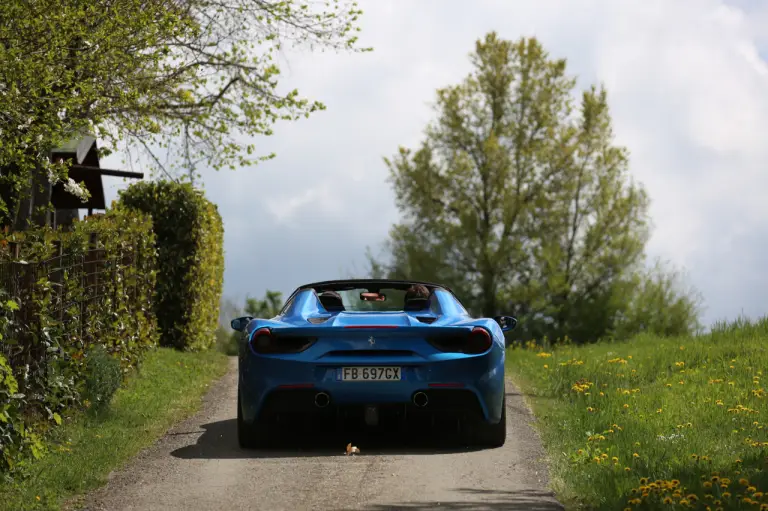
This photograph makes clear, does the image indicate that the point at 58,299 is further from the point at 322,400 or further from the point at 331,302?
the point at 322,400

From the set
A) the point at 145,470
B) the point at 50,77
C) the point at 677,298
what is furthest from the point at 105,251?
the point at 677,298

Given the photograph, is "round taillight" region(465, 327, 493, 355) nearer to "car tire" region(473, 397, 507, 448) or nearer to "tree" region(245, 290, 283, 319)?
"car tire" region(473, 397, 507, 448)

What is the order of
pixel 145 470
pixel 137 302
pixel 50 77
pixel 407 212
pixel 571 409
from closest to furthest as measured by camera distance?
pixel 145 470, pixel 571 409, pixel 50 77, pixel 137 302, pixel 407 212

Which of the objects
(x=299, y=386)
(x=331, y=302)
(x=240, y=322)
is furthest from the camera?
(x=240, y=322)

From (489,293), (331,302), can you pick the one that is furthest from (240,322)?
(489,293)

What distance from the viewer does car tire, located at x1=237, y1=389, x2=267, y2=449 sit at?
9.23m

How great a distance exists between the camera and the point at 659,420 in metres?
10.3

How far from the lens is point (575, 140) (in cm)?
4372

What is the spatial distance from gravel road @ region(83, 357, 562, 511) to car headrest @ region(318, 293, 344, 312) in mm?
1253

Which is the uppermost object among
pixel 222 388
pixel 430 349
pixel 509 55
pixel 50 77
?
pixel 509 55

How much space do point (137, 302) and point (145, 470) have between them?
6.98 m

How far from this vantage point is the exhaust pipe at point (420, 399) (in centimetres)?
884

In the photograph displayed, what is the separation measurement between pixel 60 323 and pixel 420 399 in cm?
384

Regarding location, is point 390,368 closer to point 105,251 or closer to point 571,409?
point 571,409
